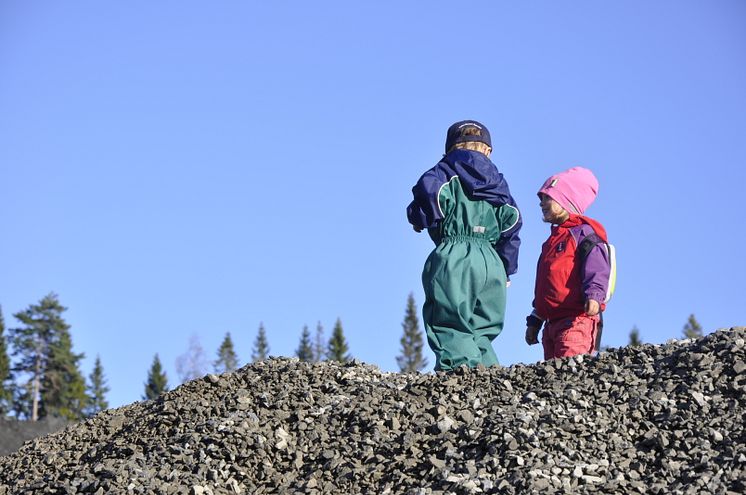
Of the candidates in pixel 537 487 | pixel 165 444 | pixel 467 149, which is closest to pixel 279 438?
pixel 165 444

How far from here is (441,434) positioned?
25.4 ft

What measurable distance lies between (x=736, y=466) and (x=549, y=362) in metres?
2.31

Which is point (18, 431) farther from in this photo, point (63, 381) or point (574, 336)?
point (63, 381)

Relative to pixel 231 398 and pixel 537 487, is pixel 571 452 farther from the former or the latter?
pixel 231 398

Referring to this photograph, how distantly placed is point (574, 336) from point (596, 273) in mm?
629

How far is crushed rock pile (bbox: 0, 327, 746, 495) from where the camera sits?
702 cm

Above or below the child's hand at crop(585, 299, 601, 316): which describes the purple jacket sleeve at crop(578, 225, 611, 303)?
above

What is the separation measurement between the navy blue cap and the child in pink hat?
0.82 metres

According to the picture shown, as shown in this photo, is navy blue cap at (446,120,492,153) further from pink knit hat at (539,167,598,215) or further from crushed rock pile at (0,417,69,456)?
crushed rock pile at (0,417,69,456)

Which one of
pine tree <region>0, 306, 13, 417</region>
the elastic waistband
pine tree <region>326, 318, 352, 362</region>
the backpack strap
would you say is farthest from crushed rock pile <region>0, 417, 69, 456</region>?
pine tree <region>326, 318, 352, 362</region>

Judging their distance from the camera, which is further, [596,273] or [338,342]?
[338,342]

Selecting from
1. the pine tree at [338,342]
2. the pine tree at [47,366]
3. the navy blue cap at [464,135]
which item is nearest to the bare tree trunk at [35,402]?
the pine tree at [47,366]

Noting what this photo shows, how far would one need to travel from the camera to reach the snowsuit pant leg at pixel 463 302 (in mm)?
10711

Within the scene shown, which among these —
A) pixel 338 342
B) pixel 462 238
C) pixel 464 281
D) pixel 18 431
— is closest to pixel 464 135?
pixel 462 238
